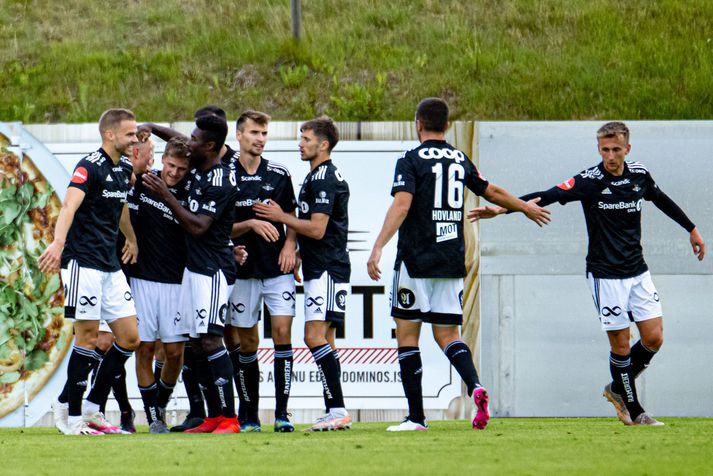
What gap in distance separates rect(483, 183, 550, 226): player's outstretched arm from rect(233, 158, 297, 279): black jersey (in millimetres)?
1510

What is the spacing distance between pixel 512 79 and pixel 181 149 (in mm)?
6001

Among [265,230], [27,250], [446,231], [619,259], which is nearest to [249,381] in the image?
[265,230]

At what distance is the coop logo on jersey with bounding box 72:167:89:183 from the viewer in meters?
7.58

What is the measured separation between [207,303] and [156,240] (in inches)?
36.5

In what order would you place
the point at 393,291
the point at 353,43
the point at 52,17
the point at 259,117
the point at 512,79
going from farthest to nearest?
1. the point at 52,17
2. the point at 353,43
3. the point at 512,79
4. the point at 259,117
5. the point at 393,291

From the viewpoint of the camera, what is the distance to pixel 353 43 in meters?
14.1

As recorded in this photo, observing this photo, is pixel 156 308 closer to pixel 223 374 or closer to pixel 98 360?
pixel 98 360

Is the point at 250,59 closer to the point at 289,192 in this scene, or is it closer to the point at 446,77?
the point at 446,77

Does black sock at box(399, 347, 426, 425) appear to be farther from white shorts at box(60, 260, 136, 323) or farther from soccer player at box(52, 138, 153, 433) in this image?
soccer player at box(52, 138, 153, 433)

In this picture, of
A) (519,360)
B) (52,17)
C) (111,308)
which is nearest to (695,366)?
(519,360)

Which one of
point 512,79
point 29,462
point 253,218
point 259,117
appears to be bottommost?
point 29,462

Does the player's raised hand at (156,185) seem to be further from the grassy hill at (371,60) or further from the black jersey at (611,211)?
the grassy hill at (371,60)

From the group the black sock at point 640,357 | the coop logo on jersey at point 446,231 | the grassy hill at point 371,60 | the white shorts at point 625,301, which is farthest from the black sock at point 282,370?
the grassy hill at point 371,60

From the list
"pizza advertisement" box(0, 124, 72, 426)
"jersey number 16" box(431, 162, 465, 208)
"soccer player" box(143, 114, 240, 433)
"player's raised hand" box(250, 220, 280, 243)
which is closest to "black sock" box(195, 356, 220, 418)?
"soccer player" box(143, 114, 240, 433)
